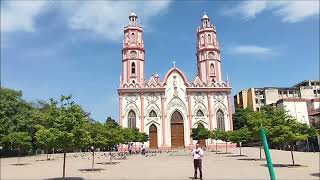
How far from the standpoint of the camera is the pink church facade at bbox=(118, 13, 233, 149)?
65875mm

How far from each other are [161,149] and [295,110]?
97.5 feet

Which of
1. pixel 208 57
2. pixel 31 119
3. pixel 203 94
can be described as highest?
pixel 208 57

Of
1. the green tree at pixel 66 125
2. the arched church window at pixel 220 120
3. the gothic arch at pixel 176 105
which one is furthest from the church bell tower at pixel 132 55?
the green tree at pixel 66 125

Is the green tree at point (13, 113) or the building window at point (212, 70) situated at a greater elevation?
the building window at point (212, 70)

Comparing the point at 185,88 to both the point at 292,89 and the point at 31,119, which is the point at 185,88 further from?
the point at 292,89

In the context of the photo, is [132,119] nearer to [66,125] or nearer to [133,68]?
[133,68]

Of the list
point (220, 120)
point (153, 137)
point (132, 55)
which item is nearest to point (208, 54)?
point (220, 120)

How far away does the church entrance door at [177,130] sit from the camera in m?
65.8

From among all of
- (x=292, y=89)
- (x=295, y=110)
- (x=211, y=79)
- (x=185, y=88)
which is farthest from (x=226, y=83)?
(x=292, y=89)

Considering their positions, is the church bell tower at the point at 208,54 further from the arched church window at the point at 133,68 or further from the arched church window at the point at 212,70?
the arched church window at the point at 133,68

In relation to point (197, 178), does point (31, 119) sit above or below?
above

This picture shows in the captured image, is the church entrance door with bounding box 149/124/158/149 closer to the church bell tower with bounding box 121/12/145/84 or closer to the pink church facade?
the pink church facade

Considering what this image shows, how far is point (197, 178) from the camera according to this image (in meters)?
18.2

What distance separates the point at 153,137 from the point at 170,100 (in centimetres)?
725
